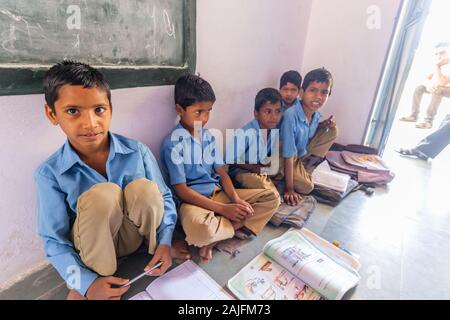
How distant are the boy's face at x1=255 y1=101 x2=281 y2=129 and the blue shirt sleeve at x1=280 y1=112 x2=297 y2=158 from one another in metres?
0.06

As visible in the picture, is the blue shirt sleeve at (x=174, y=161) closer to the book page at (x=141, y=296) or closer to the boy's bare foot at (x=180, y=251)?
the boy's bare foot at (x=180, y=251)

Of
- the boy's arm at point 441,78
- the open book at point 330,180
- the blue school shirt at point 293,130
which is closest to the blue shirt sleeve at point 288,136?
the blue school shirt at point 293,130

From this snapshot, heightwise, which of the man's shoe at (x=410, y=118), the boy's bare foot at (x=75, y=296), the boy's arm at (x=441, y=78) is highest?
the boy's arm at (x=441, y=78)

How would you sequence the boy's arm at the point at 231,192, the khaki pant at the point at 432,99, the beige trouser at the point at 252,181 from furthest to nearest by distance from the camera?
1. the khaki pant at the point at 432,99
2. the beige trouser at the point at 252,181
3. the boy's arm at the point at 231,192

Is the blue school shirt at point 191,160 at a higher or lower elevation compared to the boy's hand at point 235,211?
higher

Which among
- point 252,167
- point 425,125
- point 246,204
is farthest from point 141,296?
point 425,125

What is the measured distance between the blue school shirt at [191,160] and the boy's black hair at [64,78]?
0.41 meters

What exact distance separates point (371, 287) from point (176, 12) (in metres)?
1.27

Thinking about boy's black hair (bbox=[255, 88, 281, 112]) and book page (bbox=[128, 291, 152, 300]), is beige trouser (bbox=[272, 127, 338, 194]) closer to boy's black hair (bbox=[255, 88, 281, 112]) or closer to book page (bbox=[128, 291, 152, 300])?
boy's black hair (bbox=[255, 88, 281, 112])

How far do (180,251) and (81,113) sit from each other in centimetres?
61

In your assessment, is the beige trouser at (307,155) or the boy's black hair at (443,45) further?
the boy's black hair at (443,45)

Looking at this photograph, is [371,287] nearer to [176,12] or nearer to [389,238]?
[389,238]

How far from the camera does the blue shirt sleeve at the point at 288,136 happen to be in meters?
1.42
